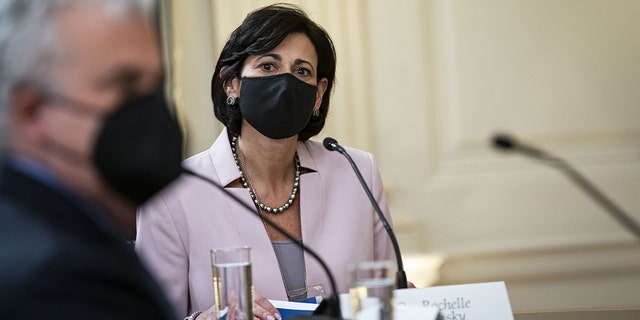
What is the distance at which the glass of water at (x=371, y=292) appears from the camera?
1.36m

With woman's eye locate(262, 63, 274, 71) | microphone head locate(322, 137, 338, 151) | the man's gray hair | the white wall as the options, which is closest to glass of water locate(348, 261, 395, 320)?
the man's gray hair

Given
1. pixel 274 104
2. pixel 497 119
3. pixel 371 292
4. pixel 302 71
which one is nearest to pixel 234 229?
pixel 274 104

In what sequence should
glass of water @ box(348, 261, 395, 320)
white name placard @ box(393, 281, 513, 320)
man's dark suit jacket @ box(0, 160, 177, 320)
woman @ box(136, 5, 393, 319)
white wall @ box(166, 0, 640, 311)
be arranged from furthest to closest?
white wall @ box(166, 0, 640, 311), woman @ box(136, 5, 393, 319), white name placard @ box(393, 281, 513, 320), glass of water @ box(348, 261, 395, 320), man's dark suit jacket @ box(0, 160, 177, 320)

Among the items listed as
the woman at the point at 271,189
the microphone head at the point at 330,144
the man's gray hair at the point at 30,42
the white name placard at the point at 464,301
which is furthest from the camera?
the woman at the point at 271,189

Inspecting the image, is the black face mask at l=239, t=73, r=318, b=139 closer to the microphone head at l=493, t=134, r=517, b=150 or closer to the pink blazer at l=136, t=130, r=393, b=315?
the pink blazer at l=136, t=130, r=393, b=315

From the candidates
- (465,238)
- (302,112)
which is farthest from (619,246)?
(302,112)

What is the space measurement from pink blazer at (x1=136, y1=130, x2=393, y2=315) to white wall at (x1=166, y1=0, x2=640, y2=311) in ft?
2.77

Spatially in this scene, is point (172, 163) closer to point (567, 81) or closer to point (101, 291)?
point (101, 291)

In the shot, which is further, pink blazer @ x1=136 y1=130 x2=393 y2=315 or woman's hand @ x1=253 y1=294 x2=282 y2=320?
pink blazer @ x1=136 y1=130 x2=393 y2=315

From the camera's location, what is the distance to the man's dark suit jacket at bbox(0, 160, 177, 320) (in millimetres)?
811

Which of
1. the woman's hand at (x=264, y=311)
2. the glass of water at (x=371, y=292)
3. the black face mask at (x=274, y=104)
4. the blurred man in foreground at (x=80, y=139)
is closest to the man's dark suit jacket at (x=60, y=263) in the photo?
the blurred man in foreground at (x=80, y=139)

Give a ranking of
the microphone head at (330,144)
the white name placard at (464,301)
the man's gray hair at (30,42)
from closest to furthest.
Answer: the man's gray hair at (30,42) < the white name placard at (464,301) < the microphone head at (330,144)

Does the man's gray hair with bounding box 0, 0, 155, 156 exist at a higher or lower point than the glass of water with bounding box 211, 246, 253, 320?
higher

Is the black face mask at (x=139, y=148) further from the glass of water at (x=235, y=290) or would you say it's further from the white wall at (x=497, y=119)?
the white wall at (x=497, y=119)
